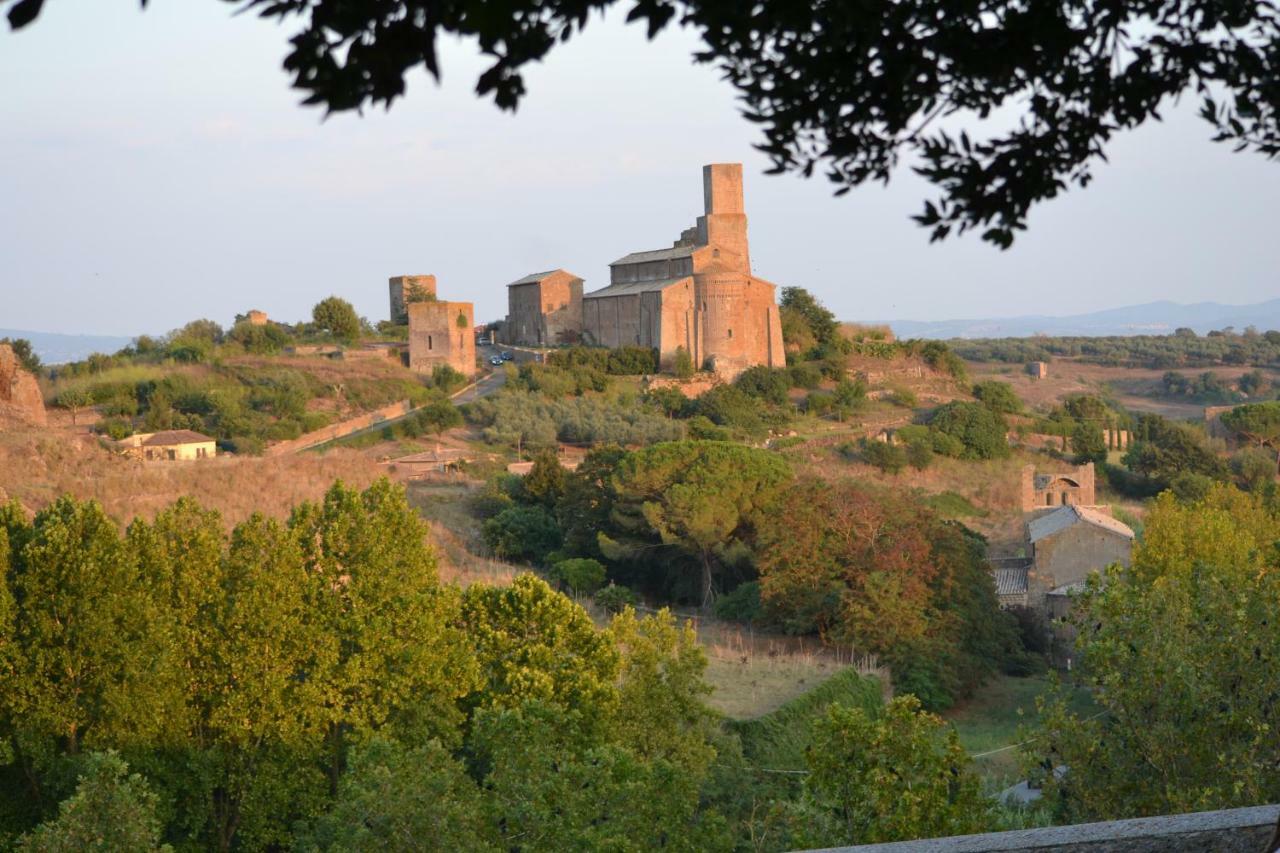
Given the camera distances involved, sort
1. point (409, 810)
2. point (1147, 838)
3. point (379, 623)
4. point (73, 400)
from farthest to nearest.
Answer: point (73, 400), point (379, 623), point (409, 810), point (1147, 838)

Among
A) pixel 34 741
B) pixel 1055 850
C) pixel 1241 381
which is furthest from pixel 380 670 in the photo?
pixel 1241 381

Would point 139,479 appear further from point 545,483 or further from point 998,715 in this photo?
point 998,715

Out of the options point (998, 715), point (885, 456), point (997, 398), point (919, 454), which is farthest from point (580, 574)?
point (997, 398)

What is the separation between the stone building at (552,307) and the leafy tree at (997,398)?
14449 millimetres

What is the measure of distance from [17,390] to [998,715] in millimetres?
21460

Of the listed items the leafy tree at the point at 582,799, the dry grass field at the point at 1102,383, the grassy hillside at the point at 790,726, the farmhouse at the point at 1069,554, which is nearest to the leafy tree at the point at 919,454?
the farmhouse at the point at 1069,554

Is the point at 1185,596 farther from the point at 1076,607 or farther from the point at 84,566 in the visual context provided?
the point at 84,566

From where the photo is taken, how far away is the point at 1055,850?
21.0 ft

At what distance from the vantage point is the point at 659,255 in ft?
168

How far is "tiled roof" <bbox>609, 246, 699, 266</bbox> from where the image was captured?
49688mm

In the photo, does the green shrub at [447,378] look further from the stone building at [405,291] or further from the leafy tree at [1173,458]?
the leafy tree at [1173,458]

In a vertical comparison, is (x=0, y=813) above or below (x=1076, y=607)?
below

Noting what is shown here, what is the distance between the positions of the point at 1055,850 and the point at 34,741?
9.31 meters

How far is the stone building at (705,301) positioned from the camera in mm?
47812
